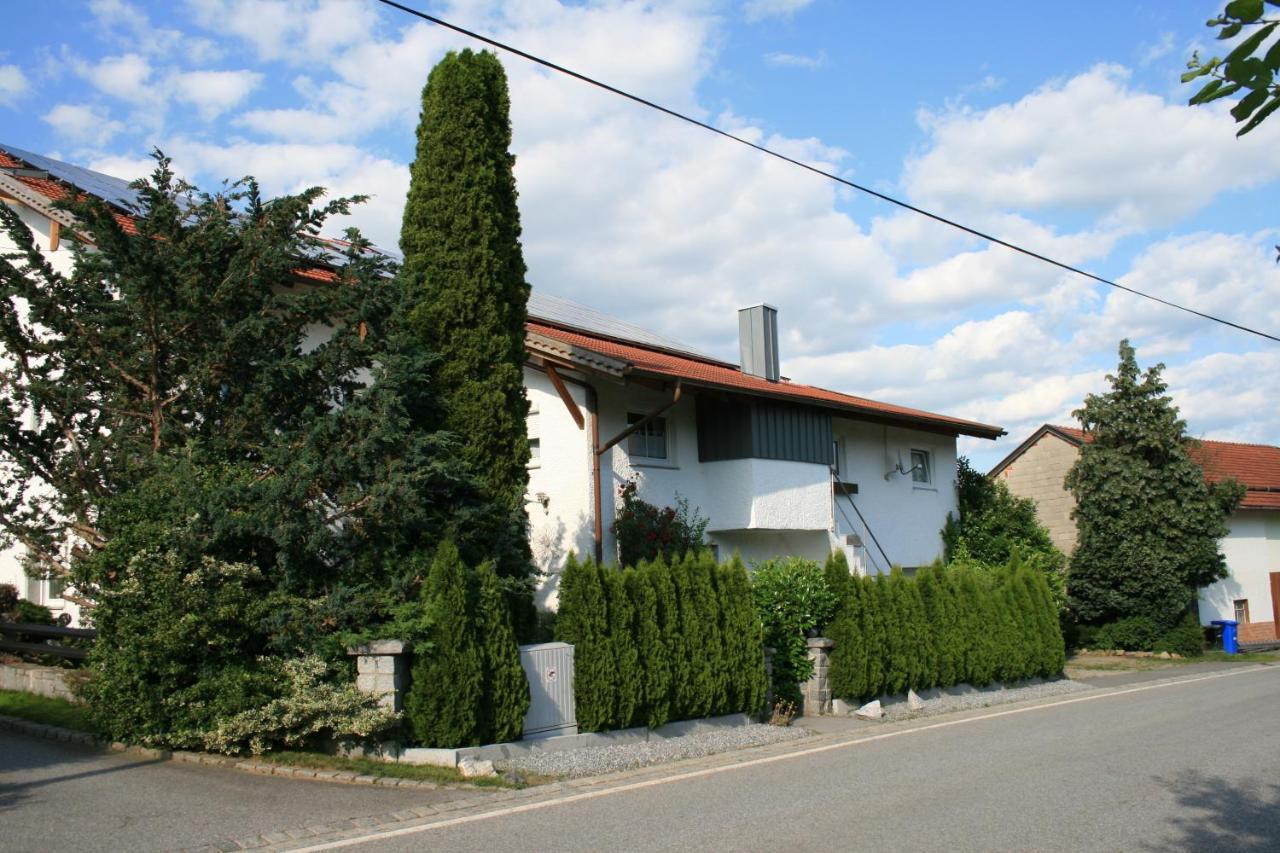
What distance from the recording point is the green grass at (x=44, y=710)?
36.2 ft

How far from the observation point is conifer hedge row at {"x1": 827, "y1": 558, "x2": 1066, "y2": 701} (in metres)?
15.8

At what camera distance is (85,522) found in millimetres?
11227

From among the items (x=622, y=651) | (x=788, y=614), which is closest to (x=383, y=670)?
(x=622, y=651)

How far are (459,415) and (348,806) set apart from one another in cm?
499

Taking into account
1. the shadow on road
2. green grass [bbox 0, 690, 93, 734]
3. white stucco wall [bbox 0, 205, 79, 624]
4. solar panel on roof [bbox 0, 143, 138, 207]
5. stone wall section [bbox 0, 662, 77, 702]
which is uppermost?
solar panel on roof [bbox 0, 143, 138, 207]

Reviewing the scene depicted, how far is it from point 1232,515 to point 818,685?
863 inches

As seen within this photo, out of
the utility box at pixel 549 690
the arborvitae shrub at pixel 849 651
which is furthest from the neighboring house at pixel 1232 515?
the utility box at pixel 549 690

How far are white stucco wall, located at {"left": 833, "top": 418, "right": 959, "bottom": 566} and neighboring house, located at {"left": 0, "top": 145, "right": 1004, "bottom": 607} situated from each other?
0.05 metres

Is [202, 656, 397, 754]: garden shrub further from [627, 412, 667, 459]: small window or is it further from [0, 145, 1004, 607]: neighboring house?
[627, 412, 667, 459]: small window

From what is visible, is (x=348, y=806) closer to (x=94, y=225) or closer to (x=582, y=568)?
(x=582, y=568)

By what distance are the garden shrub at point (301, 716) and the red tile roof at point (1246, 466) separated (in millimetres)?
24905

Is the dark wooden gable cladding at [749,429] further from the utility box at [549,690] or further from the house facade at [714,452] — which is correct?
the utility box at [549,690]

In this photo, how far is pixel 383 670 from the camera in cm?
1040

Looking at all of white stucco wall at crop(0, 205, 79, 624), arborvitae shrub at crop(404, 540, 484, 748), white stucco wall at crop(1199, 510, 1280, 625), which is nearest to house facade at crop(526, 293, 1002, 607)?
arborvitae shrub at crop(404, 540, 484, 748)
